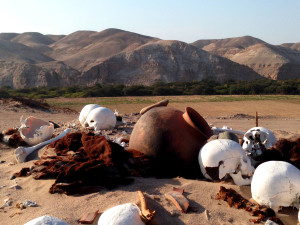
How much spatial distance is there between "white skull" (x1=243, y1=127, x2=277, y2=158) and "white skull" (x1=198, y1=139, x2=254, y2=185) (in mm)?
1038

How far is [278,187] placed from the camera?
379 cm

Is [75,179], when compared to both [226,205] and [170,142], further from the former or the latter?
[226,205]

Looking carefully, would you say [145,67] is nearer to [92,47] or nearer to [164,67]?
[164,67]

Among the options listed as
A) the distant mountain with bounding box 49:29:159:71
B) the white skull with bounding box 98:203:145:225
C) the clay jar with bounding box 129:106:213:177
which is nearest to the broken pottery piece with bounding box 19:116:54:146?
the clay jar with bounding box 129:106:213:177

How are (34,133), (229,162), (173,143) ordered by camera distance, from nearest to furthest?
(229,162) < (173,143) < (34,133)

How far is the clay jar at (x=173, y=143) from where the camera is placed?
5.13 meters

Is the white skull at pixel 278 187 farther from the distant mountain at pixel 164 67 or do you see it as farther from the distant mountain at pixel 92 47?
the distant mountain at pixel 92 47

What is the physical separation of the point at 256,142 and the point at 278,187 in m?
2.00

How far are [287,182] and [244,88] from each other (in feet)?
94.3

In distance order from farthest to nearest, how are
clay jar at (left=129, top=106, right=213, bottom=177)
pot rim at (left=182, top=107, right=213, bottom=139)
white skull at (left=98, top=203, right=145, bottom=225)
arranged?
pot rim at (left=182, top=107, right=213, bottom=139)
clay jar at (left=129, top=106, right=213, bottom=177)
white skull at (left=98, top=203, right=145, bottom=225)

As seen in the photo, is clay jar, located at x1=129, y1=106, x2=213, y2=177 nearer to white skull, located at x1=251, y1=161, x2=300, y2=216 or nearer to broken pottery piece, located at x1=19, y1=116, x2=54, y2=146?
white skull, located at x1=251, y1=161, x2=300, y2=216

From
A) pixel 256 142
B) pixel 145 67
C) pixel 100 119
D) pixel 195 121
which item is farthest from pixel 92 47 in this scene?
pixel 256 142

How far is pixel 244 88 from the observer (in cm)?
3131

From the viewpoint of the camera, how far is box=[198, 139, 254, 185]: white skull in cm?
453
